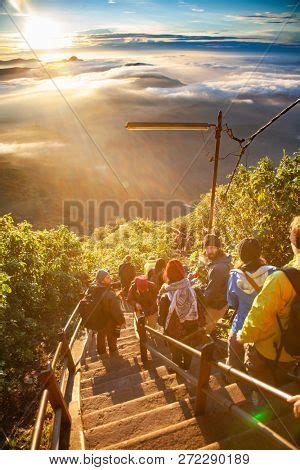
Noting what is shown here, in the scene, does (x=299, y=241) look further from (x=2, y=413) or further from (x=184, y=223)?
(x=184, y=223)

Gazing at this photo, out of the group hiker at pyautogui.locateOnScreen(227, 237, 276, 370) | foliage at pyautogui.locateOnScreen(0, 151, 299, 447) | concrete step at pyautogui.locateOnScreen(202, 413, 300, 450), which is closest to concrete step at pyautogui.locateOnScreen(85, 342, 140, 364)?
foliage at pyautogui.locateOnScreen(0, 151, 299, 447)

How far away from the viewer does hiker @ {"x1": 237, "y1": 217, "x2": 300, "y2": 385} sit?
249 cm

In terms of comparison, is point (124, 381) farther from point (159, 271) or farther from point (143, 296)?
point (159, 271)

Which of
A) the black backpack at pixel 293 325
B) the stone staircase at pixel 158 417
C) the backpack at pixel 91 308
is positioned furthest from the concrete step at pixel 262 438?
the backpack at pixel 91 308

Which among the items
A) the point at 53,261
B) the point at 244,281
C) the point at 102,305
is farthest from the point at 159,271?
the point at 53,261

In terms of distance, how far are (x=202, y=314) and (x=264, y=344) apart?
1761mm

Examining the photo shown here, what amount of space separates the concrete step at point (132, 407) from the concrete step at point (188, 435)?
0.88 m

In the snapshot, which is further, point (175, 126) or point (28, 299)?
point (28, 299)

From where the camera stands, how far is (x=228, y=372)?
2604 mm

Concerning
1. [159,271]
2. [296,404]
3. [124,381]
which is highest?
[296,404]

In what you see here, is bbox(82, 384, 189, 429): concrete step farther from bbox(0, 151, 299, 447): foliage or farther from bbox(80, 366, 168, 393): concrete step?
bbox(0, 151, 299, 447): foliage

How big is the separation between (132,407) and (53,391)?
3.47ft

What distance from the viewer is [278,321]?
8.59 ft

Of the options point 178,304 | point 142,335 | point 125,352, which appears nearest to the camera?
point 178,304
